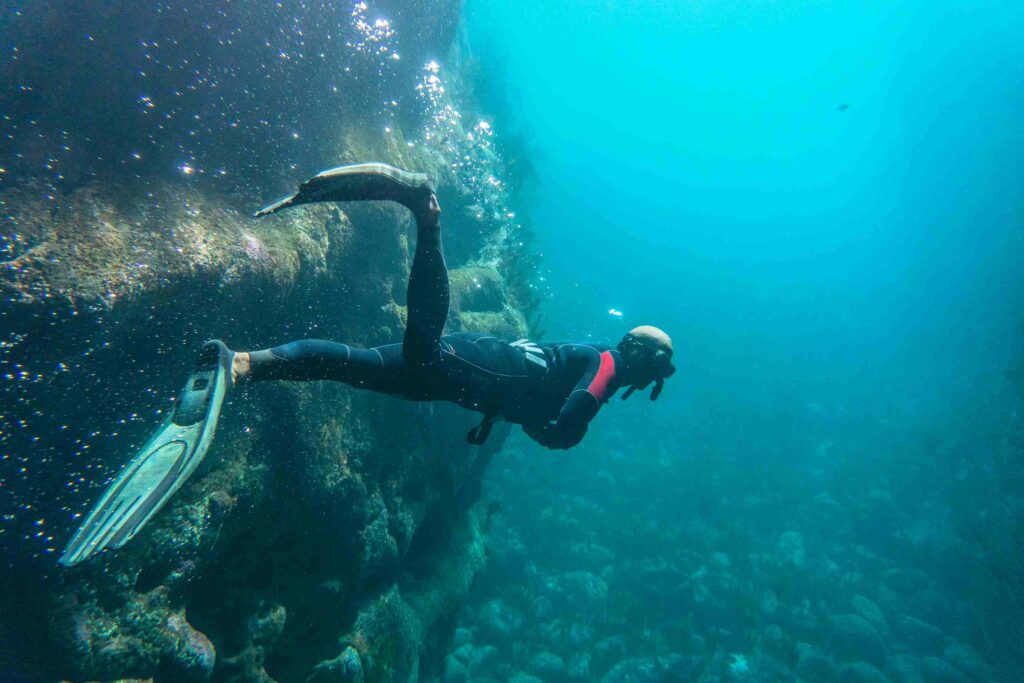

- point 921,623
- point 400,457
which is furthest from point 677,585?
point 400,457

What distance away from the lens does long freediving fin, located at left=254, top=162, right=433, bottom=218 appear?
2.30m

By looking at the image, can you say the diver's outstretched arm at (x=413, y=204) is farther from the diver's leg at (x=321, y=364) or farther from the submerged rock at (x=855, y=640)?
the submerged rock at (x=855, y=640)

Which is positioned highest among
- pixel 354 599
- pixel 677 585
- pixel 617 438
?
pixel 354 599

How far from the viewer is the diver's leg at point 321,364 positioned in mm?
2436

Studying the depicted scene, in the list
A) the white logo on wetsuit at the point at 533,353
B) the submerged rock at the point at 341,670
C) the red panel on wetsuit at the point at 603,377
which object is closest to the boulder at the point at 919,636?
the submerged rock at the point at 341,670

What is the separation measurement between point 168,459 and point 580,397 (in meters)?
2.34

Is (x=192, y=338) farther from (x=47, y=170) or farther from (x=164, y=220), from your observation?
(x=47, y=170)

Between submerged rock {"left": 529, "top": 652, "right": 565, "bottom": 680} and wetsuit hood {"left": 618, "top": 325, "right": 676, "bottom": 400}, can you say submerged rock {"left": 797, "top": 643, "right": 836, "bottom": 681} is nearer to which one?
submerged rock {"left": 529, "top": 652, "right": 565, "bottom": 680}

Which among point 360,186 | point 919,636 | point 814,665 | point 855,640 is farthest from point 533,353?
point 919,636

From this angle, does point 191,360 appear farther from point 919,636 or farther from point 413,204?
point 919,636

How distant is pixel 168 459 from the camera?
212 centimetres

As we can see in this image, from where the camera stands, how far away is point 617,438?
24.6 m

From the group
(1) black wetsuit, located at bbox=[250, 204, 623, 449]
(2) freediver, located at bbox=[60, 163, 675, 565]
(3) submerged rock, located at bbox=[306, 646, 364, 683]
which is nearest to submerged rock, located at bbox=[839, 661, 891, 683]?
(3) submerged rock, located at bbox=[306, 646, 364, 683]

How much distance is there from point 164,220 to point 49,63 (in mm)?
1628
